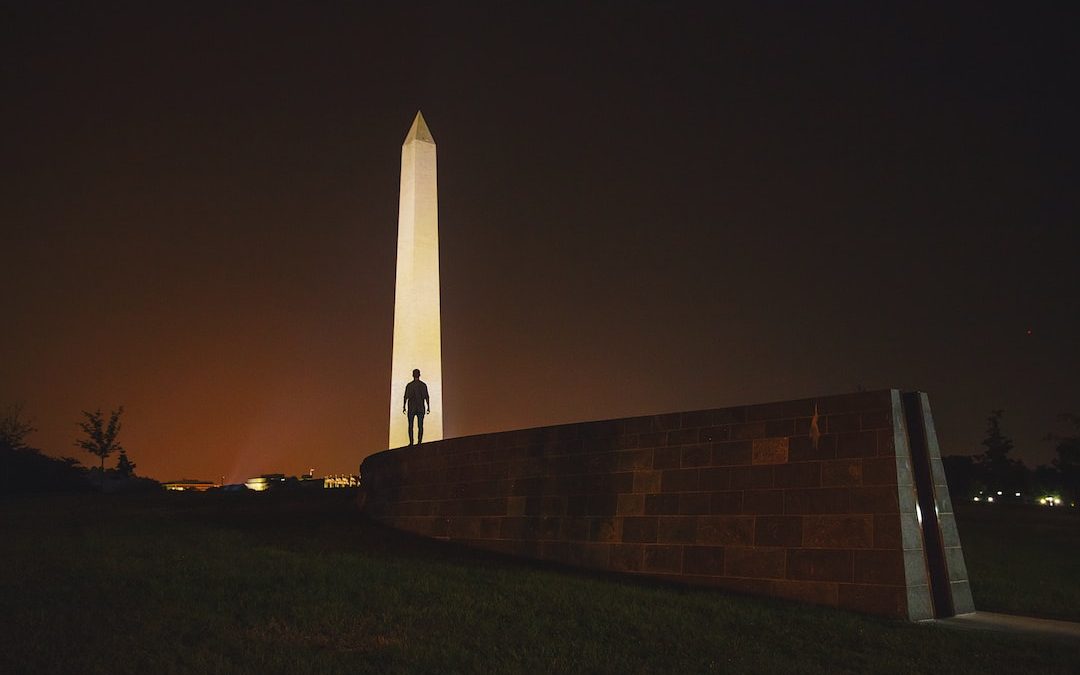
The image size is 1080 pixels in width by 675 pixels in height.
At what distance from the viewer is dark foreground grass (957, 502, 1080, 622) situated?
1298 centimetres

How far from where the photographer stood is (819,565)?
11258mm

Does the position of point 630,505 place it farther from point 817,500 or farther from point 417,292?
point 417,292

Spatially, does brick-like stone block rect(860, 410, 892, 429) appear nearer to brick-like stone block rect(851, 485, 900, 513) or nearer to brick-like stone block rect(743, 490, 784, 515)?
brick-like stone block rect(851, 485, 900, 513)

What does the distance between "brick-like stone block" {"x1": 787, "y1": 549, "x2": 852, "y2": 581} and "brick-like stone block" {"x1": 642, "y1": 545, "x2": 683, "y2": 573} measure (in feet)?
5.42

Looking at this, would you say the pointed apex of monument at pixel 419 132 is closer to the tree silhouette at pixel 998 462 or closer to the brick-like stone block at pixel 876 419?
the brick-like stone block at pixel 876 419

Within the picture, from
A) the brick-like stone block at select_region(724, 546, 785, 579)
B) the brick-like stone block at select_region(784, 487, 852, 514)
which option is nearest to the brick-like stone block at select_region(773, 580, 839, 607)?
the brick-like stone block at select_region(724, 546, 785, 579)

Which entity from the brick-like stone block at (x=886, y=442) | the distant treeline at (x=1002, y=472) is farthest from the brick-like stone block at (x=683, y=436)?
the distant treeline at (x=1002, y=472)

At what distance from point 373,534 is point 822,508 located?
8.34 metres

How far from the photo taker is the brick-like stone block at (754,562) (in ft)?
38.2

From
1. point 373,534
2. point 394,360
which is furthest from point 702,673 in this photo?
point 394,360

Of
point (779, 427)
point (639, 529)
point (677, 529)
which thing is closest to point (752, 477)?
point (779, 427)

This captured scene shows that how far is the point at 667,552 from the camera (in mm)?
12891

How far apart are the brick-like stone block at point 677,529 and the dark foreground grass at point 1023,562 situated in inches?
153

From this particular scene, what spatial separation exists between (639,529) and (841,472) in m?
3.11
